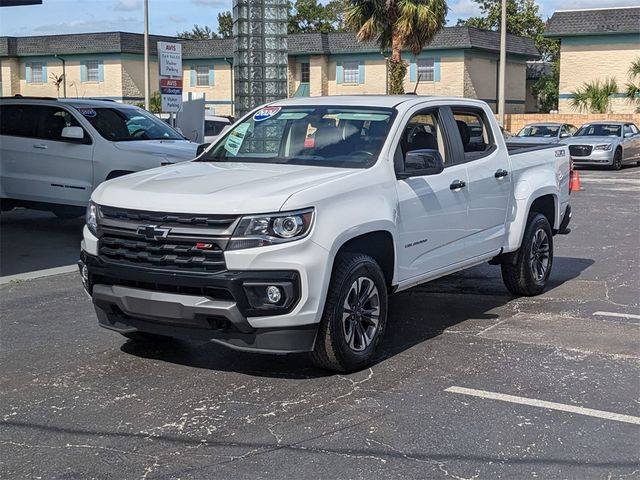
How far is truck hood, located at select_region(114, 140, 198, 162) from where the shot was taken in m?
12.5

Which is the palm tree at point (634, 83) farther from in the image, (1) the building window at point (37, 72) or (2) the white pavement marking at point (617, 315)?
(2) the white pavement marking at point (617, 315)

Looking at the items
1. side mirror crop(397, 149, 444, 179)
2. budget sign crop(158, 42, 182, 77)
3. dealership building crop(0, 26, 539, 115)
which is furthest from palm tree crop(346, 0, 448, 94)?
side mirror crop(397, 149, 444, 179)

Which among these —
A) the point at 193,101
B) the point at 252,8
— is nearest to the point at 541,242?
the point at 252,8

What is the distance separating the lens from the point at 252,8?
48.8 ft

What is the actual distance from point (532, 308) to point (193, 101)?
14584 millimetres

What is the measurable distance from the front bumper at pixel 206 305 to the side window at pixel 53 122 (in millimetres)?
7540

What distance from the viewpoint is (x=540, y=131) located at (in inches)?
1138

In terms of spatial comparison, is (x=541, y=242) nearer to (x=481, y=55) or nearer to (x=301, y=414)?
(x=301, y=414)

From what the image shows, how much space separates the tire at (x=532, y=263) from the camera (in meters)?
8.53

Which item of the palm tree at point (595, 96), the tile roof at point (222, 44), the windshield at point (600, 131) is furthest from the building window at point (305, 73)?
the windshield at point (600, 131)

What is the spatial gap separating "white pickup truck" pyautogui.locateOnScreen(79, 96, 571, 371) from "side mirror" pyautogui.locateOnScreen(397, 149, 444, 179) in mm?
11

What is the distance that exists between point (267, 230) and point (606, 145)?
2281 cm

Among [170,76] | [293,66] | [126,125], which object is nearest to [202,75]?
[293,66]

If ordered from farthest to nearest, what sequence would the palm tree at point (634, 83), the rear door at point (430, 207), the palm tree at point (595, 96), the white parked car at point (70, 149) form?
the palm tree at point (595, 96), the palm tree at point (634, 83), the white parked car at point (70, 149), the rear door at point (430, 207)
